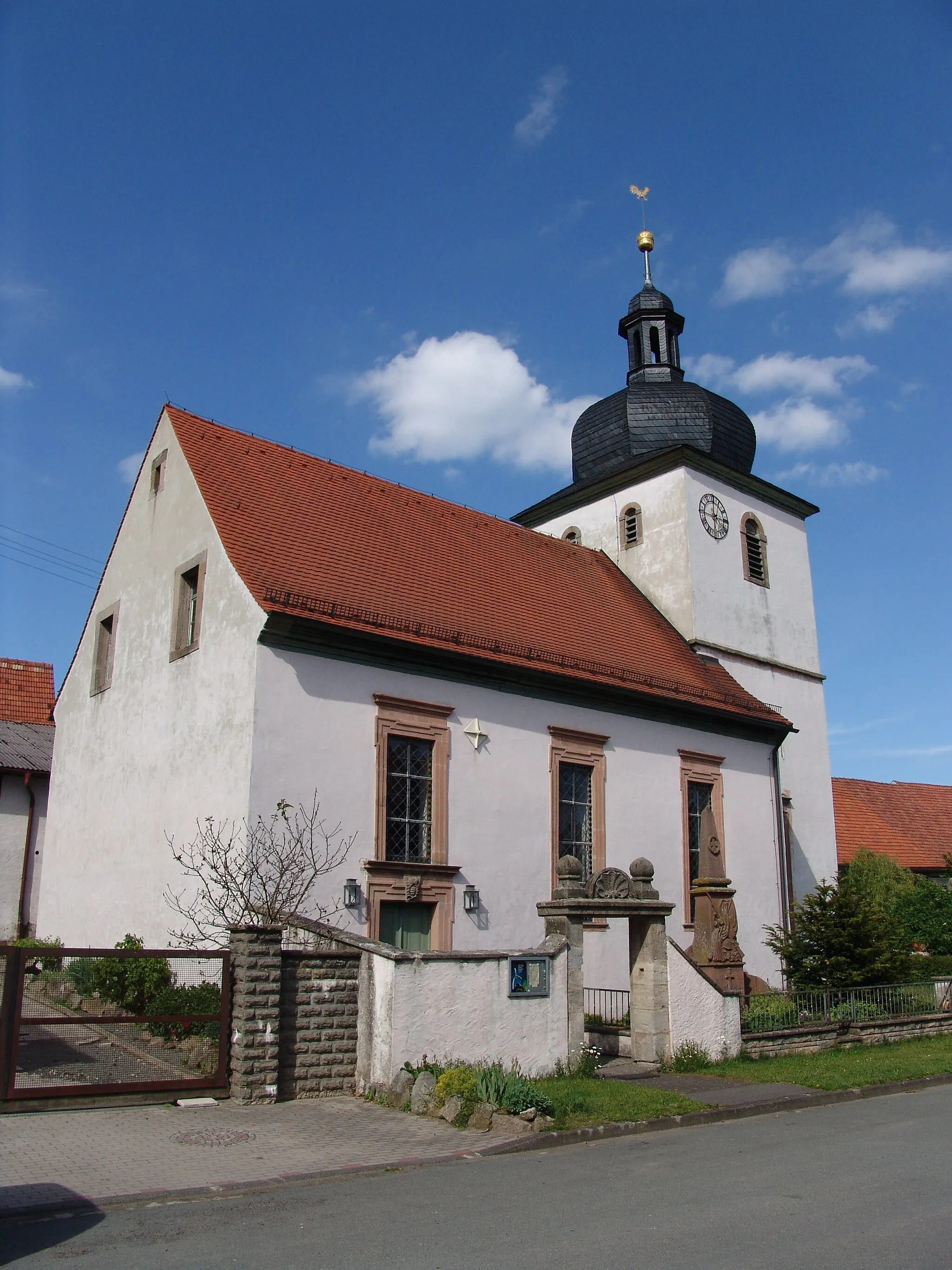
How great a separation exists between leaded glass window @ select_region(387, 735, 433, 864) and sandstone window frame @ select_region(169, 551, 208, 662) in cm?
342

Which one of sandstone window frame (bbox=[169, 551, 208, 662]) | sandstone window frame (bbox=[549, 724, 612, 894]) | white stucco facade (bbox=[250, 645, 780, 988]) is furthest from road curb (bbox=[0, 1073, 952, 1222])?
sandstone window frame (bbox=[169, 551, 208, 662])

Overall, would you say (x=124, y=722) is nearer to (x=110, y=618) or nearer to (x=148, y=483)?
(x=110, y=618)

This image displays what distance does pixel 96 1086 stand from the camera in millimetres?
10070

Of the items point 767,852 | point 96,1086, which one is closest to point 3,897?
point 96,1086

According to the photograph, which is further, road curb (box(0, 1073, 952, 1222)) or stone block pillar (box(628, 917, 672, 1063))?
stone block pillar (box(628, 917, 672, 1063))

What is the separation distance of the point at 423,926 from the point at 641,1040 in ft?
11.8

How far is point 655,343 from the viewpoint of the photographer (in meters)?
27.8

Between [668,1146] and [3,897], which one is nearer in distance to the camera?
[668,1146]

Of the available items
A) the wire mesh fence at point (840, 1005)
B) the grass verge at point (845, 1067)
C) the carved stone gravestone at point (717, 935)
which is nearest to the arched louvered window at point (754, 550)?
the wire mesh fence at point (840, 1005)

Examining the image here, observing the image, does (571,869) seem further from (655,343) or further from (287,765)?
(655,343)

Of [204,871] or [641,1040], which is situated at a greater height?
[204,871]

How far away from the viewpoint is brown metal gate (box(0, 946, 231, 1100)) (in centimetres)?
969

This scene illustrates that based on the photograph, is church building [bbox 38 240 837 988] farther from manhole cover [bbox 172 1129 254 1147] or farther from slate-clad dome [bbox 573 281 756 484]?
manhole cover [bbox 172 1129 254 1147]

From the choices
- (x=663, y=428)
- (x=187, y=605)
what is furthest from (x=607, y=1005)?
(x=663, y=428)
